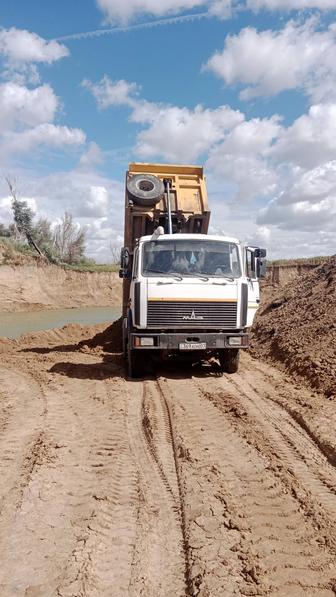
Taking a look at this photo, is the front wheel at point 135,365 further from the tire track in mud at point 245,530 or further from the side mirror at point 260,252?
the tire track in mud at point 245,530

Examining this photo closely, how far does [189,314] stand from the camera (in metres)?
8.77

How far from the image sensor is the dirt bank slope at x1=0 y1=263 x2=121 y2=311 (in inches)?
1497

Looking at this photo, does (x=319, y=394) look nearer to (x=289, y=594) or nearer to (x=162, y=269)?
(x=162, y=269)

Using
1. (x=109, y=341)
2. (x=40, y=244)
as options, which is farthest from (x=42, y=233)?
(x=109, y=341)

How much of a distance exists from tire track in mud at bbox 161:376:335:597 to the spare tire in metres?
6.46

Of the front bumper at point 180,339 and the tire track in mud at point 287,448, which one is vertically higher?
the front bumper at point 180,339

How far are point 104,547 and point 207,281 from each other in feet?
19.7

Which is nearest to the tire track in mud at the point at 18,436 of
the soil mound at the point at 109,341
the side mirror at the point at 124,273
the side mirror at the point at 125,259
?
the side mirror at the point at 124,273

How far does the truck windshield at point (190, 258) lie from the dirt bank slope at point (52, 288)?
98.0 ft

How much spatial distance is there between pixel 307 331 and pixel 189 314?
12.7 ft

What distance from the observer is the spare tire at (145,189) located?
35.4 feet

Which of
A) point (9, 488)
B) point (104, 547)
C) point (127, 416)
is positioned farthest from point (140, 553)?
point (127, 416)

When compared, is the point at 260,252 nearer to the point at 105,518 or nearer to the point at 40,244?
the point at 105,518

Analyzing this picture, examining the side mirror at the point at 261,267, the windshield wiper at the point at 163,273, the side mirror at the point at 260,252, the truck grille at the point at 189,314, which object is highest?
the side mirror at the point at 260,252
